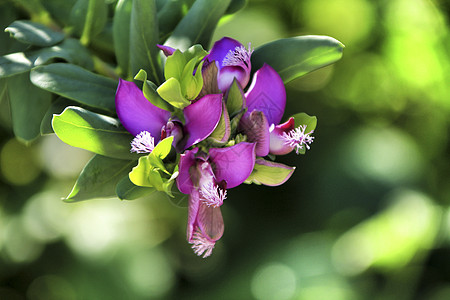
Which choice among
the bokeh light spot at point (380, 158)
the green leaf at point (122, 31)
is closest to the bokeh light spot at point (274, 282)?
the bokeh light spot at point (380, 158)

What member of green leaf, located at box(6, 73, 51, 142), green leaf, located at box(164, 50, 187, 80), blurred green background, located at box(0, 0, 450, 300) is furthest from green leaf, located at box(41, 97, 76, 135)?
blurred green background, located at box(0, 0, 450, 300)

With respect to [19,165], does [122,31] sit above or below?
above

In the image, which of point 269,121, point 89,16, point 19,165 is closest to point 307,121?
point 269,121

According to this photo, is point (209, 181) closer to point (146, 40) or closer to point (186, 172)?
point (186, 172)

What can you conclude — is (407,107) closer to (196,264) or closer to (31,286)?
(196,264)

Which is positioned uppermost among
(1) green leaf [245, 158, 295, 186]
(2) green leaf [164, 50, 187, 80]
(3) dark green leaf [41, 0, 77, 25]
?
(2) green leaf [164, 50, 187, 80]

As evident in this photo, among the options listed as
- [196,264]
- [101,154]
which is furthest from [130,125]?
[196,264]

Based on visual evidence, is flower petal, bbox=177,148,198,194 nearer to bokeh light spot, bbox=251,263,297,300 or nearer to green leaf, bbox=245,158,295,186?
green leaf, bbox=245,158,295,186
